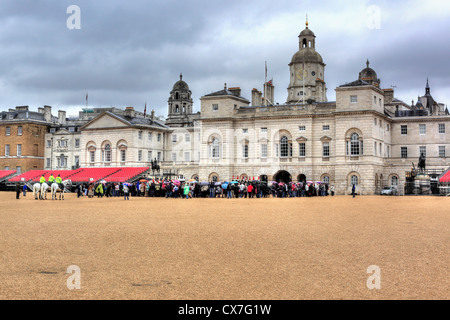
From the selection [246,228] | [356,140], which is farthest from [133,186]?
[246,228]

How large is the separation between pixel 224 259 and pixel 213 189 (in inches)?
1401

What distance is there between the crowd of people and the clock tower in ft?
63.2

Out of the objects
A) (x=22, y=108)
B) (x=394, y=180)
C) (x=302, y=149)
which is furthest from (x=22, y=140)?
(x=394, y=180)

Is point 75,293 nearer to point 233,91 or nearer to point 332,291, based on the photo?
point 332,291

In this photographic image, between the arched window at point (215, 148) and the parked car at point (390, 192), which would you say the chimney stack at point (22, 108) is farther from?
the parked car at point (390, 192)

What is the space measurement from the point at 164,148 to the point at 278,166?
1994cm

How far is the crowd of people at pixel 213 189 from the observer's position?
4697 centimetres

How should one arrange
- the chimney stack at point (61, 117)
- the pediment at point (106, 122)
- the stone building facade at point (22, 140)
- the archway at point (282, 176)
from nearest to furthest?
the archway at point (282, 176)
the pediment at point (106, 122)
the stone building facade at point (22, 140)
the chimney stack at point (61, 117)

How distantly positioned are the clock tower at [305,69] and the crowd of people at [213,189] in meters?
19.3

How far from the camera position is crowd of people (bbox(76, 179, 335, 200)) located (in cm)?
4697

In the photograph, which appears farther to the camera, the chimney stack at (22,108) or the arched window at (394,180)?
the chimney stack at (22,108)

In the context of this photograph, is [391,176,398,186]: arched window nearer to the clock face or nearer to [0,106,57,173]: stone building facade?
the clock face

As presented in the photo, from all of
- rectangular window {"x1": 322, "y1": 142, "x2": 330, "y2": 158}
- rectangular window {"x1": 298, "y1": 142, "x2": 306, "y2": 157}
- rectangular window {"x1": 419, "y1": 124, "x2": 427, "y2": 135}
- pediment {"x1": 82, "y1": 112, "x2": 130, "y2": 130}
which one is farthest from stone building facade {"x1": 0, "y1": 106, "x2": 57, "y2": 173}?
rectangular window {"x1": 419, "y1": 124, "x2": 427, "y2": 135}

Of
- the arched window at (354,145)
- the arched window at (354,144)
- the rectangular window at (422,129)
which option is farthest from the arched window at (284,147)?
the rectangular window at (422,129)
